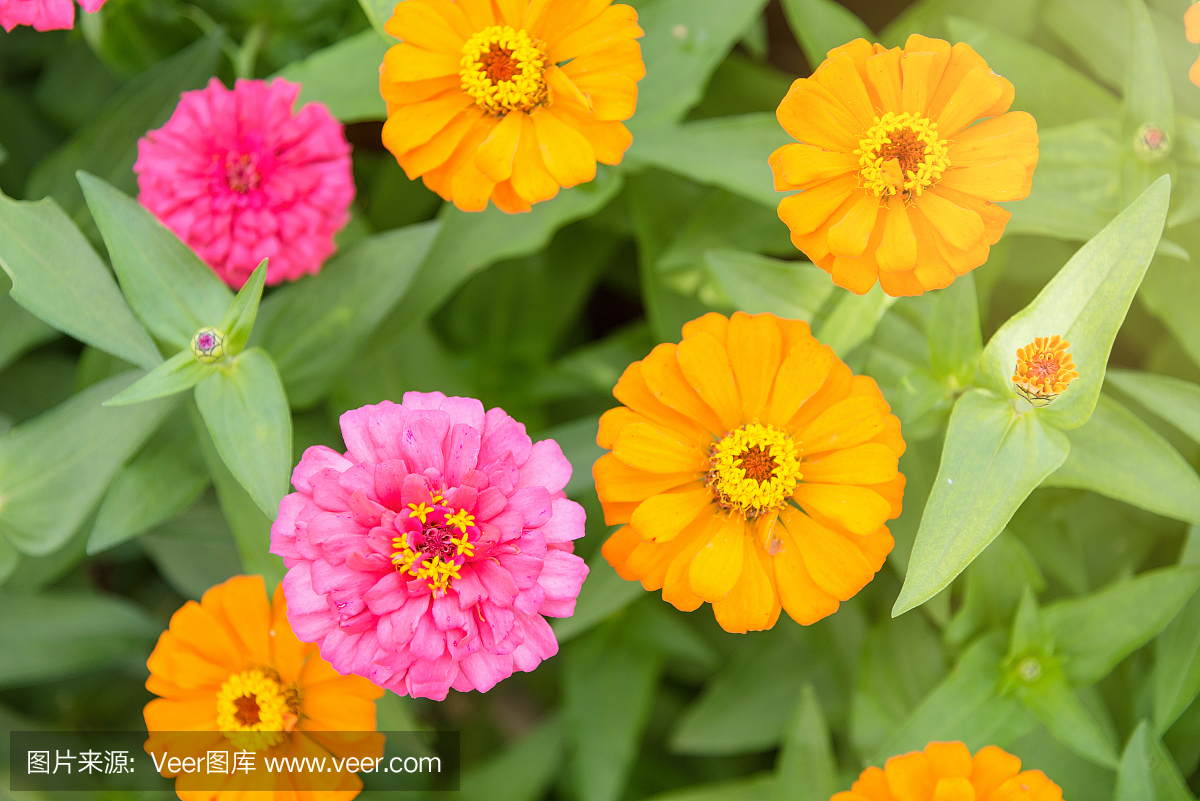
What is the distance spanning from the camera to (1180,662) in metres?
0.98

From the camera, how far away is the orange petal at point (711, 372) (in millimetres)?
770

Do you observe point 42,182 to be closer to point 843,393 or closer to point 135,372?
point 135,372

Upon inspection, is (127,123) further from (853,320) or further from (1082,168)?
(1082,168)

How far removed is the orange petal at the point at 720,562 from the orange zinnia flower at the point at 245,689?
0.39 meters

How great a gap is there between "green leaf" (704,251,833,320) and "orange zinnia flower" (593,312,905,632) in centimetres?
15

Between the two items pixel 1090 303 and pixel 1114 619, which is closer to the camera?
pixel 1090 303

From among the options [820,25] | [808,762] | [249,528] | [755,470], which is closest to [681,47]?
[820,25]

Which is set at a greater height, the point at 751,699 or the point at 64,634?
the point at 64,634

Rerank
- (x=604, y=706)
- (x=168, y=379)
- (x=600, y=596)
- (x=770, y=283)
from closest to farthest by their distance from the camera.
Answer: (x=168, y=379) < (x=770, y=283) < (x=600, y=596) < (x=604, y=706)

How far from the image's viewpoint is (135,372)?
979mm

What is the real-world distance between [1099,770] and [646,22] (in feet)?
3.74

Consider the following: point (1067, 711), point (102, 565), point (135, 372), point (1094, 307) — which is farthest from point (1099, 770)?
point (102, 565)

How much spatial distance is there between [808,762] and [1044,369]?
1.94 feet

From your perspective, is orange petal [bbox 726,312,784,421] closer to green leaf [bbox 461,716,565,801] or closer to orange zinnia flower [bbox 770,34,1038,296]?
orange zinnia flower [bbox 770,34,1038,296]
